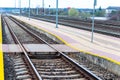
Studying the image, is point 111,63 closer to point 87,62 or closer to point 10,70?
point 87,62

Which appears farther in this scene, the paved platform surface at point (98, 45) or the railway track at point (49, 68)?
the paved platform surface at point (98, 45)

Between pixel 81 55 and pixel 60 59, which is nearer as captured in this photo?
pixel 60 59

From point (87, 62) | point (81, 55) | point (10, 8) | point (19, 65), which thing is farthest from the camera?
point (10, 8)

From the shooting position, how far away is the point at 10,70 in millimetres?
Result: 12258

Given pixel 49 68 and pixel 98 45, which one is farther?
pixel 98 45

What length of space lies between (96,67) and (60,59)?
2444 mm

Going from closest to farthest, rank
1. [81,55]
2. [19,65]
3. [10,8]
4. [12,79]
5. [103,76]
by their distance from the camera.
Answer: [12,79]
[103,76]
[19,65]
[81,55]
[10,8]

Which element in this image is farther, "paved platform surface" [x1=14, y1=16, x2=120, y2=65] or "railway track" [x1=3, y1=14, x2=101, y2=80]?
"paved platform surface" [x1=14, y1=16, x2=120, y2=65]

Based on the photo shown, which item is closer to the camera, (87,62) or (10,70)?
(10,70)

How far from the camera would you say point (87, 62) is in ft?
48.3

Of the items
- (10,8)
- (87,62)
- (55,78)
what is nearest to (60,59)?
(87,62)

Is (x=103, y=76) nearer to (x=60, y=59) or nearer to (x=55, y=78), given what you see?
(x=55, y=78)

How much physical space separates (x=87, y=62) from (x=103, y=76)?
10.9 ft

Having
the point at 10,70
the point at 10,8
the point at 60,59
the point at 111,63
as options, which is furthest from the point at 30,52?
the point at 10,8
